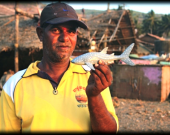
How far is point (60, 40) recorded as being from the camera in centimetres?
203

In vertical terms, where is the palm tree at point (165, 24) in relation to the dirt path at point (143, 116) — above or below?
above

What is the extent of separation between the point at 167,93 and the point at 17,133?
8643 mm

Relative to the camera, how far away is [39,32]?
231 centimetres

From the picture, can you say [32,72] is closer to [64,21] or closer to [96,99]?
[64,21]

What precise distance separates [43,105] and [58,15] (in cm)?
95

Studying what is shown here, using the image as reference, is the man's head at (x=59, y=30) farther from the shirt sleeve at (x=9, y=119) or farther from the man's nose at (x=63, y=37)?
Answer: the shirt sleeve at (x=9, y=119)

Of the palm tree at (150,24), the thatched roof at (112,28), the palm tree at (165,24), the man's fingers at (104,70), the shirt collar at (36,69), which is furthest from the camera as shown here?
the palm tree at (150,24)

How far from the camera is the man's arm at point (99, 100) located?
68.5 inches

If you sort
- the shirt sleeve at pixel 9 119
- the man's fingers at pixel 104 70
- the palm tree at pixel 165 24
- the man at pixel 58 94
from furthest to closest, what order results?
the palm tree at pixel 165 24
the shirt sleeve at pixel 9 119
the man at pixel 58 94
the man's fingers at pixel 104 70

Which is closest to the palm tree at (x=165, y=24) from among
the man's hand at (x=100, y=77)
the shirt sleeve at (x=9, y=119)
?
the man's hand at (x=100, y=77)

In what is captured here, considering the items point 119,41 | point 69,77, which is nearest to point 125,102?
point 69,77

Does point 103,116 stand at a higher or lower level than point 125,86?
higher

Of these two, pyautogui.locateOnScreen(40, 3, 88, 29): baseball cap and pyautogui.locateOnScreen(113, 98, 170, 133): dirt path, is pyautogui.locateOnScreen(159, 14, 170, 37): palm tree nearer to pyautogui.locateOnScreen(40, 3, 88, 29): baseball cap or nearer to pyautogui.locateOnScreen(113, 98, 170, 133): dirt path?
pyautogui.locateOnScreen(113, 98, 170, 133): dirt path

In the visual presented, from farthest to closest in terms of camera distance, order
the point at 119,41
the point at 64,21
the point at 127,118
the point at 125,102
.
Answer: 1. the point at 119,41
2. the point at 125,102
3. the point at 127,118
4. the point at 64,21
